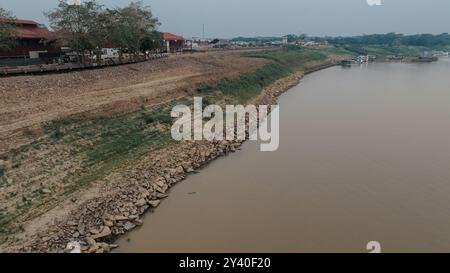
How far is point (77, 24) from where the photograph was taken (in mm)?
31250

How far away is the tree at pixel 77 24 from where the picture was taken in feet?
99.7

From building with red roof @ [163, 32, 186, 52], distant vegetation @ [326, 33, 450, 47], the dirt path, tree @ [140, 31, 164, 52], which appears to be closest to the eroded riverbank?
the dirt path

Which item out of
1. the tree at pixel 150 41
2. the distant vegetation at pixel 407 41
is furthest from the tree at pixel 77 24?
the distant vegetation at pixel 407 41

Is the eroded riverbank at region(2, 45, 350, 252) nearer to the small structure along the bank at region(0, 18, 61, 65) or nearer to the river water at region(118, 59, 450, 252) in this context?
the river water at region(118, 59, 450, 252)

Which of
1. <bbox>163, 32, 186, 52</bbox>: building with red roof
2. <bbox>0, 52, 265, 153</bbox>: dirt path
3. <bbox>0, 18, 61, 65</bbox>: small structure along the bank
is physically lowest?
<bbox>0, 52, 265, 153</bbox>: dirt path

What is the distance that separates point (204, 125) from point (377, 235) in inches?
560

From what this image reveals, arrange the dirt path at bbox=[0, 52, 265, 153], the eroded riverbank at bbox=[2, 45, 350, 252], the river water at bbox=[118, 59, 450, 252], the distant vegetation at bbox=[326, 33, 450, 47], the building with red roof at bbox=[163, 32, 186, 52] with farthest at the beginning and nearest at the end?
1. the distant vegetation at bbox=[326, 33, 450, 47]
2. the building with red roof at bbox=[163, 32, 186, 52]
3. the dirt path at bbox=[0, 52, 265, 153]
4. the river water at bbox=[118, 59, 450, 252]
5. the eroded riverbank at bbox=[2, 45, 350, 252]

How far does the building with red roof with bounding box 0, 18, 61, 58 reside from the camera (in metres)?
32.5

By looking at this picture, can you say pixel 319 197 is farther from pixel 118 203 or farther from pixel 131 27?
pixel 131 27

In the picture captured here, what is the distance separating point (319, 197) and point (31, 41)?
1363 inches

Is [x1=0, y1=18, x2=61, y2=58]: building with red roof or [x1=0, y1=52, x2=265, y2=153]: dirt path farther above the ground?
[x1=0, y1=18, x2=61, y2=58]: building with red roof

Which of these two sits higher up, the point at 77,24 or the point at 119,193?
the point at 77,24

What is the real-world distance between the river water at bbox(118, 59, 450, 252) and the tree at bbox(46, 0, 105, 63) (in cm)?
2084

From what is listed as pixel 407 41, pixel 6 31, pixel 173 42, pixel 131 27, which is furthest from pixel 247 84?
pixel 407 41
